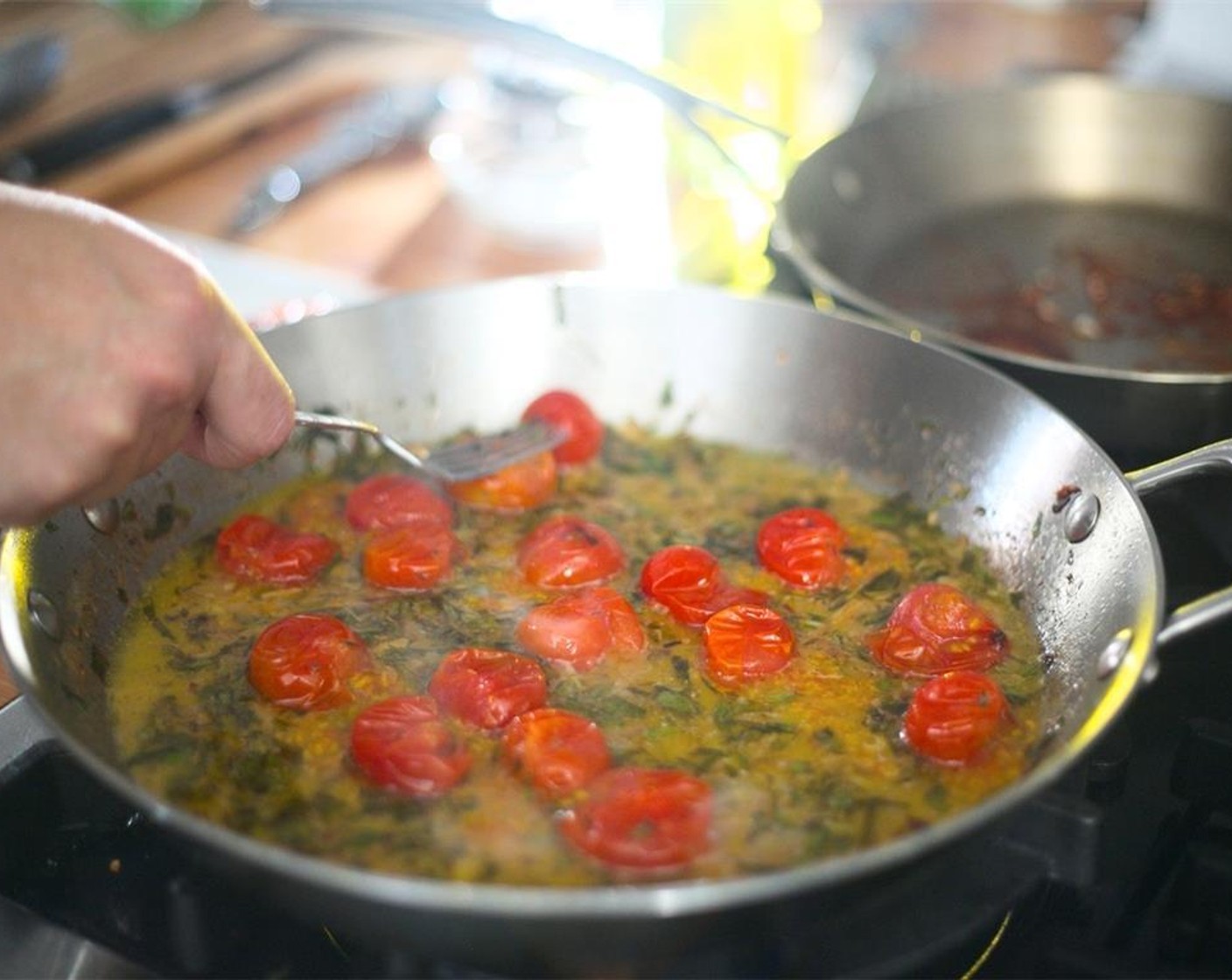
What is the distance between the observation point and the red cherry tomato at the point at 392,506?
174 cm

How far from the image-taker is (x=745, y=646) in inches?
58.1

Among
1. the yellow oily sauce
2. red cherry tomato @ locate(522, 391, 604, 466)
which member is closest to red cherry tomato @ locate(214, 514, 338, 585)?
the yellow oily sauce

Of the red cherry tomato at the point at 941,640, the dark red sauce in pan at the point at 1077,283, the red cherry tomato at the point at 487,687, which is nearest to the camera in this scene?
the red cherry tomato at the point at 487,687

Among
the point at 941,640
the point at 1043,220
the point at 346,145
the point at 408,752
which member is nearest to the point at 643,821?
the point at 408,752

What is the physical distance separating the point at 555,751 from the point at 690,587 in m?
0.36

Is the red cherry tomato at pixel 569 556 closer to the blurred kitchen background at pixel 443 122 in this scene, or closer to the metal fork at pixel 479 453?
the metal fork at pixel 479 453

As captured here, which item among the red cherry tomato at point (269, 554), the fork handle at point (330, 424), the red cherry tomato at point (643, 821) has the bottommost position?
the red cherry tomato at point (269, 554)

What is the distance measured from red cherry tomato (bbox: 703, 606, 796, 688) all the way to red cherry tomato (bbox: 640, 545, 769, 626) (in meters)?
0.06

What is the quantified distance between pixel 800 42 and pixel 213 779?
243cm

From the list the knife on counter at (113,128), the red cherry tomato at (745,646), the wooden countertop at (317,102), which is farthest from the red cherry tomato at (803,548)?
the knife on counter at (113,128)

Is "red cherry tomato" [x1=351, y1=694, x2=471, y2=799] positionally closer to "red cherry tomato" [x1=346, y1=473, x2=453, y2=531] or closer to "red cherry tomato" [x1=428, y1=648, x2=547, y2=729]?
"red cherry tomato" [x1=428, y1=648, x2=547, y2=729]

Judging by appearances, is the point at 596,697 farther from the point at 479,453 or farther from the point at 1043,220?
the point at 1043,220

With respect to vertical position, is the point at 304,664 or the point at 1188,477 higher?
the point at 1188,477

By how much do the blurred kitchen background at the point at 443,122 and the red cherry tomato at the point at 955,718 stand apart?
3.66 feet
